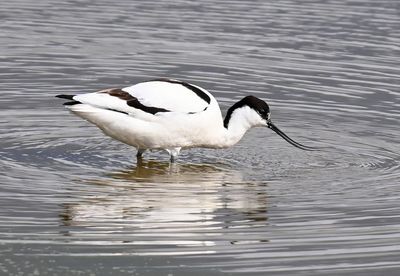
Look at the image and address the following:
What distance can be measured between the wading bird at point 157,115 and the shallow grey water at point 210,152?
0.26 meters

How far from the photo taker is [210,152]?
13641mm

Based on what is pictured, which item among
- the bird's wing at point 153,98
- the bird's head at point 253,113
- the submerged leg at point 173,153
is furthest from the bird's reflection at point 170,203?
the bird's head at point 253,113

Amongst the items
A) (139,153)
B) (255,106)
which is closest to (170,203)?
(139,153)

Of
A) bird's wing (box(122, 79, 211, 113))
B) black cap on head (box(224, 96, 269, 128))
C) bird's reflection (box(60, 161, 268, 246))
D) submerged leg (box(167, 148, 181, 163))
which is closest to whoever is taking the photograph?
bird's reflection (box(60, 161, 268, 246))

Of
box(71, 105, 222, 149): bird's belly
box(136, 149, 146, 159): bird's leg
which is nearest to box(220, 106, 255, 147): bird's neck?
box(71, 105, 222, 149): bird's belly

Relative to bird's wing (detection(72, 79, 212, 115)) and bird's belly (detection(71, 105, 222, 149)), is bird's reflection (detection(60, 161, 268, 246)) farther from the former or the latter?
bird's wing (detection(72, 79, 212, 115))

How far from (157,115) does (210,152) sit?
50.8 inches

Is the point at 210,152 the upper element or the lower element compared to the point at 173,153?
lower

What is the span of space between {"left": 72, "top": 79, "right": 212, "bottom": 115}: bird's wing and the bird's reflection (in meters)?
0.57

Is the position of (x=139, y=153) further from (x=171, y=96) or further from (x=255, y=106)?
(x=255, y=106)

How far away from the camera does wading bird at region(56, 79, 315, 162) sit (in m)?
12.3

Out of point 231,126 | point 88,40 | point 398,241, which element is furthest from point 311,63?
point 398,241

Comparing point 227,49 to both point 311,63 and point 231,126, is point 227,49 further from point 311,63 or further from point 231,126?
point 231,126

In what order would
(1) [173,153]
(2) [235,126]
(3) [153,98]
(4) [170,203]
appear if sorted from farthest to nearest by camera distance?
(2) [235,126] < (1) [173,153] < (3) [153,98] < (4) [170,203]
